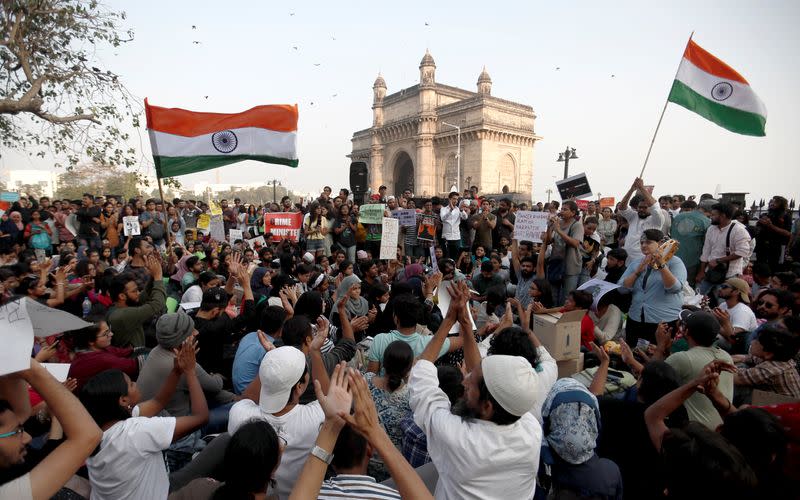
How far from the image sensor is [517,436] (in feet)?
6.31

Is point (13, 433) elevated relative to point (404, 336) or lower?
elevated

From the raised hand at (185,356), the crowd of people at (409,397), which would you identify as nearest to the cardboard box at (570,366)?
the crowd of people at (409,397)

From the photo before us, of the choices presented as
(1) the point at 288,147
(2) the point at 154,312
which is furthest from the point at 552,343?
(1) the point at 288,147

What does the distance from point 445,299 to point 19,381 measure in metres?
3.72

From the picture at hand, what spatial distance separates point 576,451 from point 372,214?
8.54 meters

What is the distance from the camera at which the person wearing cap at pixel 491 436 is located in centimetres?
187

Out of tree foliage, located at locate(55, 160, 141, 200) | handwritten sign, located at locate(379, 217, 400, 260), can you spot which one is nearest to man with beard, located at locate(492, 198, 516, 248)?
handwritten sign, located at locate(379, 217, 400, 260)

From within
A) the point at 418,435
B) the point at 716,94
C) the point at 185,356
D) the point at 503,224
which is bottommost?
the point at 418,435

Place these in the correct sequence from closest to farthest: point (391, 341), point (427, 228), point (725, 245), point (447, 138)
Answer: point (391, 341)
point (725, 245)
point (427, 228)
point (447, 138)

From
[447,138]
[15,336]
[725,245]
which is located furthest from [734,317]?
[447,138]

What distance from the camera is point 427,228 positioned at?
1025 cm

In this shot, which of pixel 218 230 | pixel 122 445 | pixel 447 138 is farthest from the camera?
pixel 447 138

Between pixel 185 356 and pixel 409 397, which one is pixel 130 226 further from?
pixel 409 397

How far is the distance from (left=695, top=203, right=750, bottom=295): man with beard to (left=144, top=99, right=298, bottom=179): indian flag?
21.6ft
